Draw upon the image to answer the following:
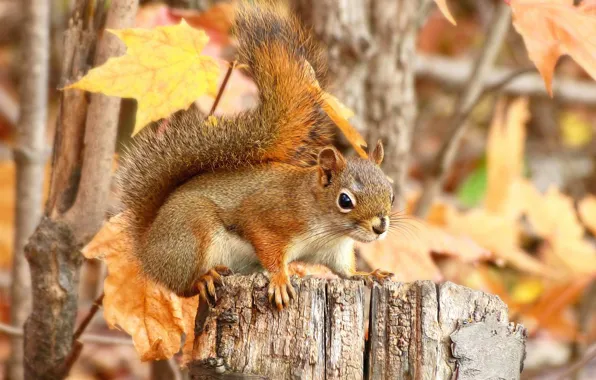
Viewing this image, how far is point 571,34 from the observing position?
183 cm

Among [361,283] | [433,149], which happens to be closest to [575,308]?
[433,149]

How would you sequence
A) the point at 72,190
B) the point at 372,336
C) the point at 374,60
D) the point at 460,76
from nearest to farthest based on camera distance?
the point at 372,336 < the point at 72,190 < the point at 374,60 < the point at 460,76

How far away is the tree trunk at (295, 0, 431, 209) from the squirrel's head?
0.75 m

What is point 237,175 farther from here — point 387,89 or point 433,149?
point 433,149

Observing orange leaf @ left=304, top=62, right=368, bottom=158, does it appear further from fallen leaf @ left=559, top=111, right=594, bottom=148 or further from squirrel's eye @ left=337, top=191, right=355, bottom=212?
fallen leaf @ left=559, top=111, right=594, bottom=148

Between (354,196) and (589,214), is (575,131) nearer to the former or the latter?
(589,214)

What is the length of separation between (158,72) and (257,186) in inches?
13.0

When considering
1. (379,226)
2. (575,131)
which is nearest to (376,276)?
(379,226)

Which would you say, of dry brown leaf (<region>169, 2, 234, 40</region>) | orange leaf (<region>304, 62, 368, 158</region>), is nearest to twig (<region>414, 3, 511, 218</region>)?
dry brown leaf (<region>169, 2, 234, 40</region>)

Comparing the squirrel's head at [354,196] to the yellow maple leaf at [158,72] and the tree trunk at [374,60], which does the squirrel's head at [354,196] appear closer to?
the yellow maple leaf at [158,72]

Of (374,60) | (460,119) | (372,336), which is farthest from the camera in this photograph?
(460,119)

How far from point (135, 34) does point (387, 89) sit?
1.15 meters

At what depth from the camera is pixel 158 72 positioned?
1.69 metres

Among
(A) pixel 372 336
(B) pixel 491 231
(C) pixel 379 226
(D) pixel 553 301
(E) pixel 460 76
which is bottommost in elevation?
(A) pixel 372 336
